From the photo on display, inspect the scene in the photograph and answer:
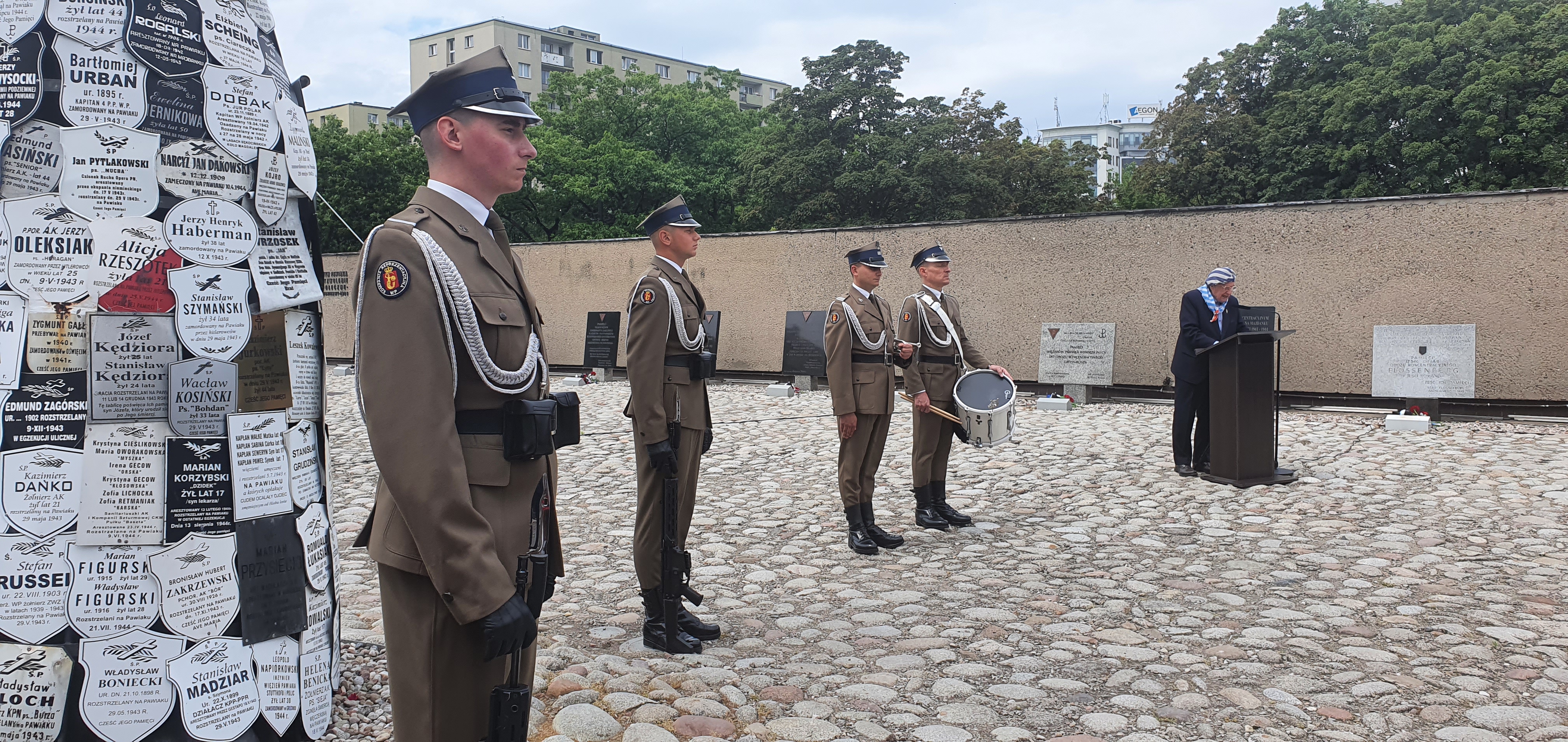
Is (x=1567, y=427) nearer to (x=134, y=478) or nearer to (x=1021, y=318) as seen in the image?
(x=1021, y=318)

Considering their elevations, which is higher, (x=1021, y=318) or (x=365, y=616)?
(x=1021, y=318)

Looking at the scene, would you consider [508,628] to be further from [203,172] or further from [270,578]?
[203,172]

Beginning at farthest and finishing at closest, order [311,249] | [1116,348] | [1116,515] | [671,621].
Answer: [1116,348] → [1116,515] → [671,621] → [311,249]

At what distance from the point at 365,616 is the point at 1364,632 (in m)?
4.92

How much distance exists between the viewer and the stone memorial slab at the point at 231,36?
324cm

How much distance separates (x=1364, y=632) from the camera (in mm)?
4844

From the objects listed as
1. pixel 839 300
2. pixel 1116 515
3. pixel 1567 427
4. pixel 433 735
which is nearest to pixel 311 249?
pixel 433 735

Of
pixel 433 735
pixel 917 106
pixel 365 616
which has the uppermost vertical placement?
pixel 917 106

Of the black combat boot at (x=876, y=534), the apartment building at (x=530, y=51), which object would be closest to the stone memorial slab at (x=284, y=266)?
the black combat boot at (x=876, y=534)

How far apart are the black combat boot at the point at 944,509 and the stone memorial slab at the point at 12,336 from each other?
553cm

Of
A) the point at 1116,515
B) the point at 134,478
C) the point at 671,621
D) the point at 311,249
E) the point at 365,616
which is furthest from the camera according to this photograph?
the point at 1116,515

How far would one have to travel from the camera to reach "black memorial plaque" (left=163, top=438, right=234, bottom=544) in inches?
122

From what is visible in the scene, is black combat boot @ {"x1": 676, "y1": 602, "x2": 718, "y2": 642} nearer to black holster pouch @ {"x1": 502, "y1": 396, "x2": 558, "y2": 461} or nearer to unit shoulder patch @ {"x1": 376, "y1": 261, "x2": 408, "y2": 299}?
black holster pouch @ {"x1": 502, "y1": 396, "x2": 558, "y2": 461}

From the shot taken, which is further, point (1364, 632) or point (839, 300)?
point (839, 300)
